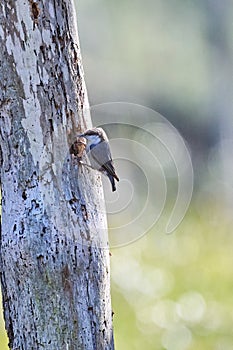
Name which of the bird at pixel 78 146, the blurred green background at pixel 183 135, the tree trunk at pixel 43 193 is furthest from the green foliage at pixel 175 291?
the bird at pixel 78 146

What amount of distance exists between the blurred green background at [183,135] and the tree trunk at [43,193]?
221cm

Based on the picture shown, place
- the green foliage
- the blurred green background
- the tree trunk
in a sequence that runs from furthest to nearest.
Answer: the blurred green background
the green foliage
the tree trunk

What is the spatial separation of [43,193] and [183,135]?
26.6 ft

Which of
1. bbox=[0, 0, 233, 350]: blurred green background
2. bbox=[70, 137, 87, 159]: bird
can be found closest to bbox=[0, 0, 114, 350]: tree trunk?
bbox=[70, 137, 87, 159]: bird

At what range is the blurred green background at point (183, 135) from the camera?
5.21 meters

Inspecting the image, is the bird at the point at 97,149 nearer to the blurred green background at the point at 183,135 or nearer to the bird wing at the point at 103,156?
the bird wing at the point at 103,156

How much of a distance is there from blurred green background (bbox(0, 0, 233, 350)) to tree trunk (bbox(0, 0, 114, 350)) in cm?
221

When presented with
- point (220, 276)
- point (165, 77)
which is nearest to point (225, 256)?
point (220, 276)

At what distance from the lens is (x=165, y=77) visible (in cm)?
1257

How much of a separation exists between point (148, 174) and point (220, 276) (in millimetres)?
2547

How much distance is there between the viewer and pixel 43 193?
2703mm

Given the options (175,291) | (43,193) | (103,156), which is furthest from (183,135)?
(43,193)

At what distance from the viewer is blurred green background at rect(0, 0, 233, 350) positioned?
17.1 feet

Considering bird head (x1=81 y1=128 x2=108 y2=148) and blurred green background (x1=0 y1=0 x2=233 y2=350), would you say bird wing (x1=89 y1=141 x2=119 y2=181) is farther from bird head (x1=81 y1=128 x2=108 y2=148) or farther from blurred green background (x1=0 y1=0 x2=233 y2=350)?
blurred green background (x1=0 y1=0 x2=233 y2=350)
